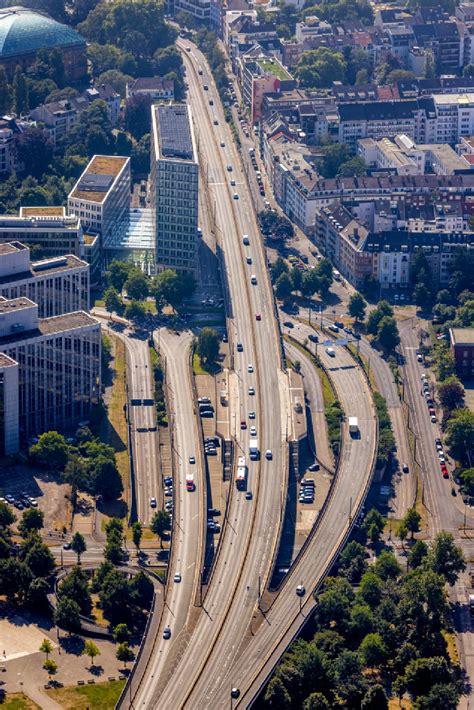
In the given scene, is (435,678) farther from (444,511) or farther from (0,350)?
(0,350)

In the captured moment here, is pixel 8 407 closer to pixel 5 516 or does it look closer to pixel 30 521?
pixel 5 516

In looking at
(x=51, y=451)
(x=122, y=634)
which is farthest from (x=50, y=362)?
(x=122, y=634)

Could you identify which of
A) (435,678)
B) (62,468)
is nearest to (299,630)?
(435,678)

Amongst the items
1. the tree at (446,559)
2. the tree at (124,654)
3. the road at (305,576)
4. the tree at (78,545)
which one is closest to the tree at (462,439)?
the road at (305,576)

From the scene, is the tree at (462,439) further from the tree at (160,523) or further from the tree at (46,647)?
the tree at (46,647)

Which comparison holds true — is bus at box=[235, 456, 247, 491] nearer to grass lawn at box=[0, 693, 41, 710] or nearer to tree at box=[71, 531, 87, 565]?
tree at box=[71, 531, 87, 565]
